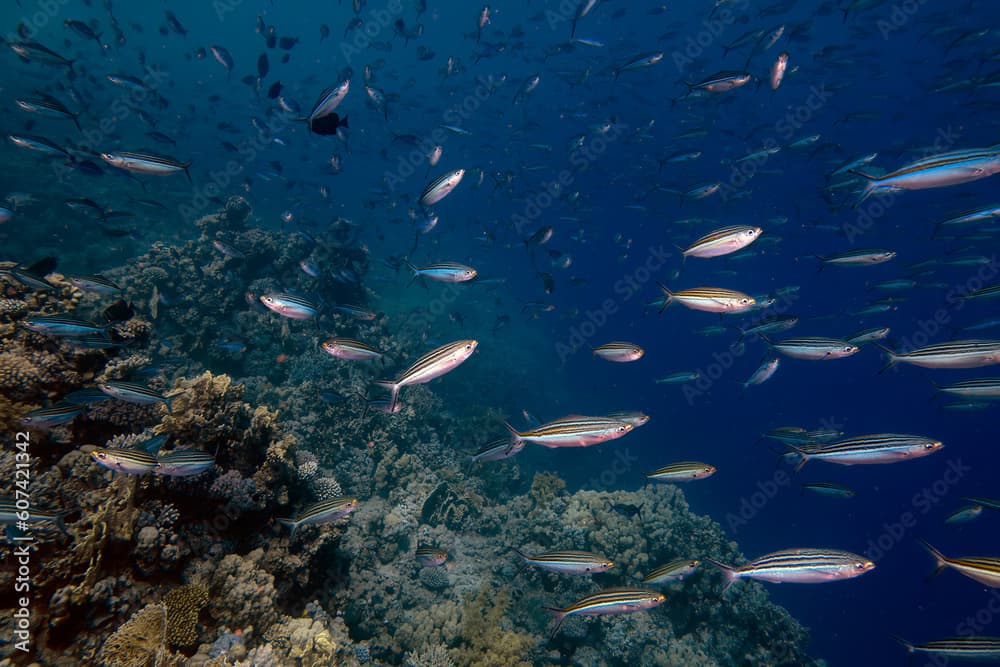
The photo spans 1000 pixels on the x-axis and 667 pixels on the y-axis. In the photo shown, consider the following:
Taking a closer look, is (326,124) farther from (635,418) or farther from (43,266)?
(635,418)

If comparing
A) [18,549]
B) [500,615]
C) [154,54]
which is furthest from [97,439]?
[154,54]

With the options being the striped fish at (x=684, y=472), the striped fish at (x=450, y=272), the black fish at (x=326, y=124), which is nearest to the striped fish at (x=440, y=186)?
the striped fish at (x=450, y=272)

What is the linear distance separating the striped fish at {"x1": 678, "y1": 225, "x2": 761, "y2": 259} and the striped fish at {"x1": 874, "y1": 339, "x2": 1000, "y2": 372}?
2457 millimetres

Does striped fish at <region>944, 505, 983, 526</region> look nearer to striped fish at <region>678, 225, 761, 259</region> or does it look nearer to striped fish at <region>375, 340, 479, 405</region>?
striped fish at <region>678, 225, 761, 259</region>

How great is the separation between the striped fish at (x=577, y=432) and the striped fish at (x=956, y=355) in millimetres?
4271

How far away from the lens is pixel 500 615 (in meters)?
6.37

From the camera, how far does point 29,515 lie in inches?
108

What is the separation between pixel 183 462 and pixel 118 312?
3.52 m

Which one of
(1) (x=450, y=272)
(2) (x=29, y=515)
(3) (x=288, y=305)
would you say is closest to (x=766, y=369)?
(1) (x=450, y=272)

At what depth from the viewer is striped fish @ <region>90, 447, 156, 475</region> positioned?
3092 mm

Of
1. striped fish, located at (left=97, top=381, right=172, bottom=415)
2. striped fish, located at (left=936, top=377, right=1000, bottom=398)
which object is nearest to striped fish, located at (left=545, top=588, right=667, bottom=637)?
striped fish, located at (left=97, top=381, right=172, bottom=415)

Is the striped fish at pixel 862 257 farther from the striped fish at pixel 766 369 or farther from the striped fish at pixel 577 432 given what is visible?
the striped fish at pixel 577 432

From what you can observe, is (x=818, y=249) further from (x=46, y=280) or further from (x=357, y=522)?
(x=46, y=280)

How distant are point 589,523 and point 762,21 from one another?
30.9 m
